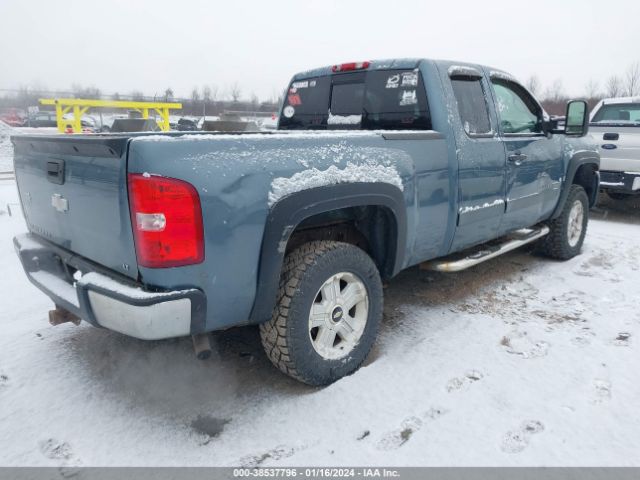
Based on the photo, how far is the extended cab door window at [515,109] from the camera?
161 inches

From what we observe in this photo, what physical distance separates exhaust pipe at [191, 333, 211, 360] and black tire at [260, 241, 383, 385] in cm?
34

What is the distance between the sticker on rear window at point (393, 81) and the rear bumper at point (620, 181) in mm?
5366

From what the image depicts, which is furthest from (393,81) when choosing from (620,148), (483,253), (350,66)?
(620,148)

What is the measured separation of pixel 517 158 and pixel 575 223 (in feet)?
6.48

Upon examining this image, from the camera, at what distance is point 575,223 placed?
5461mm

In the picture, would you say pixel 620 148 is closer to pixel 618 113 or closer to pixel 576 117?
pixel 618 113

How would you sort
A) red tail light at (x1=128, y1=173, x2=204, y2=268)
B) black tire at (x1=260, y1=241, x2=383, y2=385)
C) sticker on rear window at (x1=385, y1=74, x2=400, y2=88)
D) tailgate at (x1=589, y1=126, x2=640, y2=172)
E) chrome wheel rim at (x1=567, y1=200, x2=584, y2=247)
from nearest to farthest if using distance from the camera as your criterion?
red tail light at (x1=128, y1=173, x2=204, y2=268)
black tire at (x1=260, y1=241, x2=383, y2=385)
sticker on rear window at (x1=385, y1=74, x2=400, y2=88)
chrome wheel rim at (x1=567, y1=200, x2=584, y2=247)
tailgate at (x1=589, y1=126, x2=640, y2=172)

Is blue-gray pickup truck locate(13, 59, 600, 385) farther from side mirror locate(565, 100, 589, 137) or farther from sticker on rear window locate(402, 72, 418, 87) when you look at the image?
side mirror locate(565, 100, 589, 137)

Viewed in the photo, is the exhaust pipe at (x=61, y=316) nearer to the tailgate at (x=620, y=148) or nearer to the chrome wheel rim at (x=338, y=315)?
the chrome wheel rim at (x=338, y=315)

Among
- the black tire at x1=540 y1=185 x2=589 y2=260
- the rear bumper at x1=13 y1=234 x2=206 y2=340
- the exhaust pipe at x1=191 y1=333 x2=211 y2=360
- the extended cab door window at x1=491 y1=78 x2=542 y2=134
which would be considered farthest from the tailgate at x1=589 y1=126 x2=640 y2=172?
the rear bumper at x1=13 y1=234 x2=206 y2=340

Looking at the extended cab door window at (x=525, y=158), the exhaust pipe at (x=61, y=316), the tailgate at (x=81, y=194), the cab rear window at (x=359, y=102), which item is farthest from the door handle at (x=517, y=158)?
the exhaust pipe at (x=61, y=316)

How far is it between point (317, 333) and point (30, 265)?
68.4 inches

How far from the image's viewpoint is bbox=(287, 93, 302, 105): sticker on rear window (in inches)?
176

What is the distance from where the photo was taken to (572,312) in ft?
12.7
